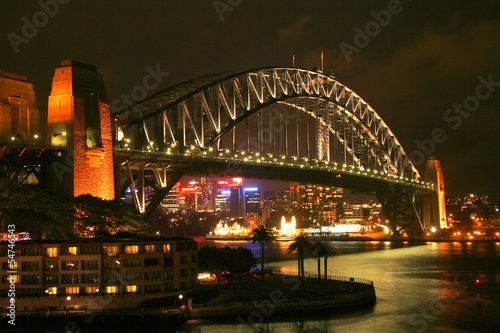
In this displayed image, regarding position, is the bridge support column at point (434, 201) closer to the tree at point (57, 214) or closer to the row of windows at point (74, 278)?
the tree at point (57, 214)

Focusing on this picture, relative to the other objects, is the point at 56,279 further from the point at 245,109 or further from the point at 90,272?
the point at 245,109

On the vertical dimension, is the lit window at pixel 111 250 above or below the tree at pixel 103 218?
below

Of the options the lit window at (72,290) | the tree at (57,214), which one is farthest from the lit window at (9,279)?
the tree at (57,214)

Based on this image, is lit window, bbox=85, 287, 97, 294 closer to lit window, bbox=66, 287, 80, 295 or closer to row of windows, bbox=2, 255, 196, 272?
lit window, bbox=66, 287, 80, 295

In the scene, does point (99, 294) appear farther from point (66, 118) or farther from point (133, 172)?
point (133, 172)

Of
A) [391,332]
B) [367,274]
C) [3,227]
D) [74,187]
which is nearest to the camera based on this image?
[391,332]

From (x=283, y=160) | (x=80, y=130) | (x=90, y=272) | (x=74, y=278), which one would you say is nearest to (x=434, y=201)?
(x=283, y=160)

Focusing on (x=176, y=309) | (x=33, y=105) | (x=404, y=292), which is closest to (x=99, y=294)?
(x=176, y=309)
